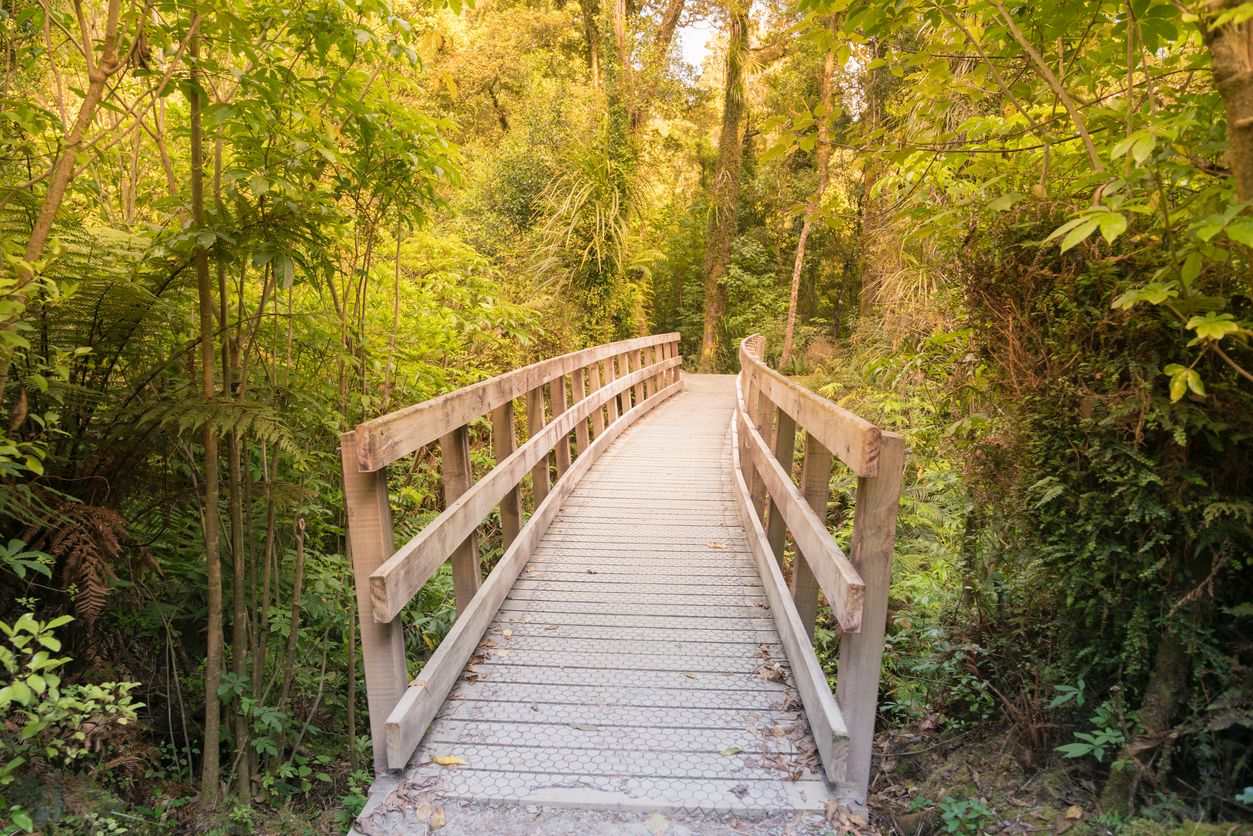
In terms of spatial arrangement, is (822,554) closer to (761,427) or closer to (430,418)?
(430,418)

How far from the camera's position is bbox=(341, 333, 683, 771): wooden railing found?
2.61 metres

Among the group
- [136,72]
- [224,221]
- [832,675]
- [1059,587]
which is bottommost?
[832,675]

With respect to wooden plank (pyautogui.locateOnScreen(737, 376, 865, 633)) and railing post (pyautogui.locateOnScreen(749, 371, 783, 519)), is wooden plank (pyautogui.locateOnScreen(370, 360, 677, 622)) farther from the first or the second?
railing post (pyautogui.locateOnScreen(749, 371, 783, 519))

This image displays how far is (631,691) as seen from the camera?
10.9 feet

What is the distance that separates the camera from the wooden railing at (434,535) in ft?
8.55

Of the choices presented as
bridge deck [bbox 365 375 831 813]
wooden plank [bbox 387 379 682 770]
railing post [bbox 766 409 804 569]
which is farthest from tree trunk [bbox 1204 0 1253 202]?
wooden plank [bbox 387 379 682 770]

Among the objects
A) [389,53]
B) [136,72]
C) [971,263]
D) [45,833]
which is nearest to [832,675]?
[971,263]

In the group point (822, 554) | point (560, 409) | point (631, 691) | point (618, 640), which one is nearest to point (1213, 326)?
point (822, 554)

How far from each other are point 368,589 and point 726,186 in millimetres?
17021

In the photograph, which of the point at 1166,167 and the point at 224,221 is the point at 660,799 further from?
the point at 224,221

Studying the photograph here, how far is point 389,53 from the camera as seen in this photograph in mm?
3215

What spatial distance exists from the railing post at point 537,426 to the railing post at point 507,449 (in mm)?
591

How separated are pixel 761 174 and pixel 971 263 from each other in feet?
65.3

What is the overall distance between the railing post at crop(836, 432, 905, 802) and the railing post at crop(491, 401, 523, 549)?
2278 millimetres
